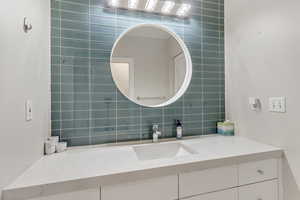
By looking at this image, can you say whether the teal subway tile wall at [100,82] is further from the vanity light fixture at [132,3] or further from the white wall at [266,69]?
the white wall at [266,69]

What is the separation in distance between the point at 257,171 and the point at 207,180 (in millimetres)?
394

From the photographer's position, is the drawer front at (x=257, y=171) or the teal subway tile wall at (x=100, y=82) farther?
the teal subway tile wall at (x=100, y=82)

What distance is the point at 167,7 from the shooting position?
156cm

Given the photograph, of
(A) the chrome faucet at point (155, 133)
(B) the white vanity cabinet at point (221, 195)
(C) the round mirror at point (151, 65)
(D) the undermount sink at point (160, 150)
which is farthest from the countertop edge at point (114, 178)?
(C) the round mirror at point (151, 65)

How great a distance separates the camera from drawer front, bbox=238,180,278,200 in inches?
43.4

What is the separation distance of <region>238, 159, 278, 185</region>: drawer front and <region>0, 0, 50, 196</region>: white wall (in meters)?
1.24

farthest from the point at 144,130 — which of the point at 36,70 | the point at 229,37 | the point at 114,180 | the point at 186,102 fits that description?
the point at 229,37

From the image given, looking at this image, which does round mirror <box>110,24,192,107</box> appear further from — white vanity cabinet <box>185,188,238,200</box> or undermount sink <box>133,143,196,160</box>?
white vanity cabinet <box>185,188,238,200</box>

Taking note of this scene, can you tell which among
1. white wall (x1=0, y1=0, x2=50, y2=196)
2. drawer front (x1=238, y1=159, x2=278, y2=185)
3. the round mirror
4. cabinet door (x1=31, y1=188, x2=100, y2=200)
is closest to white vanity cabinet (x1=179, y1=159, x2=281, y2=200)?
drawer front (x1=238, y1=159, x2=278, y2=185)

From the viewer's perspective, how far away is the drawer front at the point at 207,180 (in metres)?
0.97

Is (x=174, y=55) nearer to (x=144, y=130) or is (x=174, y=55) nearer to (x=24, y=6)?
(x=144, y=130)

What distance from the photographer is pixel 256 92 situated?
1.38 meters

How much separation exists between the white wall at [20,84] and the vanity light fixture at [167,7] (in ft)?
3.09

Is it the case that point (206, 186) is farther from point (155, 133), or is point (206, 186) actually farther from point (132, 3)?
point (132, 3)
